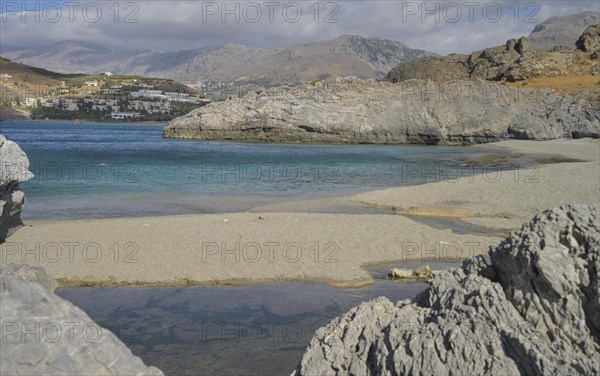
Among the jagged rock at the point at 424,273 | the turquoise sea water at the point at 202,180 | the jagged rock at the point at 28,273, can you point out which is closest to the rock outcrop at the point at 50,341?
the jagged rock at the point at 28,273

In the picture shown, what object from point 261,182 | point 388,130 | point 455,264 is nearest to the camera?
point 455,264

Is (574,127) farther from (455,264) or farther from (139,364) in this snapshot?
(139,364)

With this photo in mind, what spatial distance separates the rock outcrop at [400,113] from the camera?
57.8m

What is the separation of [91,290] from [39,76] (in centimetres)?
18433

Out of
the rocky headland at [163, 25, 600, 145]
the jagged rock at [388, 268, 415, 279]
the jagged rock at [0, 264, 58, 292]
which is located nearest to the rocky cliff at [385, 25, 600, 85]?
the rocky headland at [163, 25, 600, 145]

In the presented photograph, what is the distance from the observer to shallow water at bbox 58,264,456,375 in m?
6.74

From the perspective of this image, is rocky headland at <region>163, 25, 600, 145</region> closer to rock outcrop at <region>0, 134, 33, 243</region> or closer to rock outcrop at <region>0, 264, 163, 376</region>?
rock outcrop at <region>0, 134, 33, 243</region>

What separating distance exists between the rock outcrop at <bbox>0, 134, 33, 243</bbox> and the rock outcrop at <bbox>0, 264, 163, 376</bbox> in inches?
295

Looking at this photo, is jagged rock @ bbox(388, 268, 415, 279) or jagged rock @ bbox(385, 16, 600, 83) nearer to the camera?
jagged rock @ bbox(388, 268, 415, 279)

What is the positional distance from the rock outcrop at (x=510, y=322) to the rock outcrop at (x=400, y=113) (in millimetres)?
54733

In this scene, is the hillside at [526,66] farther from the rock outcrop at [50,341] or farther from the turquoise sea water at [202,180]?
the rock outcrop at [50,341]

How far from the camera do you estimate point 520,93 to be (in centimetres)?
5991

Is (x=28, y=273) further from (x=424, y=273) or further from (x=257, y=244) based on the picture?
(x=424, y=273)

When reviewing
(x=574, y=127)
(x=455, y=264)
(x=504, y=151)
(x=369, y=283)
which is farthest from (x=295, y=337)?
(x=574, y=127)
